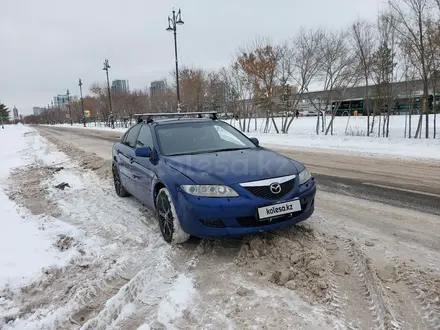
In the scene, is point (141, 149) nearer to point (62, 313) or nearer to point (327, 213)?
point (62, 313)

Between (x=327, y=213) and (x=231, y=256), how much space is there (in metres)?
2.00

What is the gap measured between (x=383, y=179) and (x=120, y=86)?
65.2m

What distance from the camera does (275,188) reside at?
3562 millimetres

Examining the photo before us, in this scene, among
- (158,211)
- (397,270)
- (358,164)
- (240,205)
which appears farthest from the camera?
(358,164)

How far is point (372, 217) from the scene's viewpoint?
474 centimetres

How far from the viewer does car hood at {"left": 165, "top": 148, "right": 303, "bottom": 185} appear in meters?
3.63

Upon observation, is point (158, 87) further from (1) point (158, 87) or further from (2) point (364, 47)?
(2) point (364, 47)

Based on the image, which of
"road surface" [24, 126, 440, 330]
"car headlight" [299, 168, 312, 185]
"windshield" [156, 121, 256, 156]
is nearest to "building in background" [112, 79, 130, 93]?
"windshield" [156, 121, 256, 156]

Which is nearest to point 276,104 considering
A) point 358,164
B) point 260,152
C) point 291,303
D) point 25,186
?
point 358,164

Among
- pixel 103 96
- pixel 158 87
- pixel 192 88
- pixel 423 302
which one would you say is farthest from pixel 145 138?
pixel 103 96

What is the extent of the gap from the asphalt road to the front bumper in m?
2.81

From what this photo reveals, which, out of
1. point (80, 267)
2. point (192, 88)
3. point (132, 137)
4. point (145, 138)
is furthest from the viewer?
point (192, 88)

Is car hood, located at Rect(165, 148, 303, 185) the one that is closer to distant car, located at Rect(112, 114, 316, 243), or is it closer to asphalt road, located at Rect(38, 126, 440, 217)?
distant car, located at Rect(112, 114, 316, 243)

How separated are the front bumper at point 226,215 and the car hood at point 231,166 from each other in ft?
0.69
